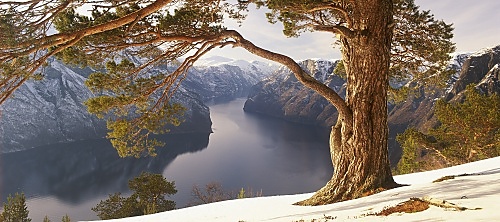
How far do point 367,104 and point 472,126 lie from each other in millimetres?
11538

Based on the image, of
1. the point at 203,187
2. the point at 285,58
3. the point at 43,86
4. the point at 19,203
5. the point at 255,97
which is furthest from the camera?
the point at 255,97

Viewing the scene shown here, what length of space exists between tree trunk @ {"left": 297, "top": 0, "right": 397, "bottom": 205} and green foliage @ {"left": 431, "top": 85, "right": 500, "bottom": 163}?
10.8 m

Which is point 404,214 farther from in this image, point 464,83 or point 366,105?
point 464,83

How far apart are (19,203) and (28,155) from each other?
1855 inches

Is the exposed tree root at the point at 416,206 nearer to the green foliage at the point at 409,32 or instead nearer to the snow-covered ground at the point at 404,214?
the snow-covered ground at the point at 404,214

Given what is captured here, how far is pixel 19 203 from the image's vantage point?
21828 mm

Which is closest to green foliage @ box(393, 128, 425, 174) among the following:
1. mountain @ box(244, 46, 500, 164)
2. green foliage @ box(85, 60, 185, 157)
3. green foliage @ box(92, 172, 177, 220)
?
mountain @ box(244, 46, 500, 164)

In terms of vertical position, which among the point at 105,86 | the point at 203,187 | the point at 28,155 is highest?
the point at 28,155

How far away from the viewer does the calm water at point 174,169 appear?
3609cm

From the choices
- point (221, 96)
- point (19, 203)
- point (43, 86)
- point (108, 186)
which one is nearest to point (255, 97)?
point (221, 96)

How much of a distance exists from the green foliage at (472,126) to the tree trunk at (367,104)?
1082cm

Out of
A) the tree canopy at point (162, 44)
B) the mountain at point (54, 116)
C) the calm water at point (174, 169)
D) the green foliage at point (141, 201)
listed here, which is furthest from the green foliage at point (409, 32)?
the mountain at point (54, 116)

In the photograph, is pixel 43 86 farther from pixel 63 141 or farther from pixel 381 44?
pixel 381 44

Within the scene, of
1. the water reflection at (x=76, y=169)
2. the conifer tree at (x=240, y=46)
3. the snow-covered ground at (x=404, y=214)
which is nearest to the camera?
the snow-covered ground at (x=404, y=214)
